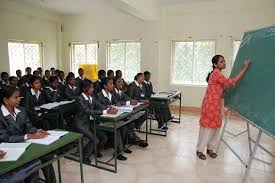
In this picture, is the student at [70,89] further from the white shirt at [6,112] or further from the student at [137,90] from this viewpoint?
the white shirt at [6,112]

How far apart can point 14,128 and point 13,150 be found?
55cm

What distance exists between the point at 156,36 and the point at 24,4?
3.86 m

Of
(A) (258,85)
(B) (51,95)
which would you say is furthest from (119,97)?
(A) (258,85)

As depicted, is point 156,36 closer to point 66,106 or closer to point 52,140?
point 66,106

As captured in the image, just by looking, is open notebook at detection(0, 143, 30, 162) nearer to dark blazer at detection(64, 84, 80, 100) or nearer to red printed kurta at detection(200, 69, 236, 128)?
red printed kurta at detection(200, 69, 236, 128)

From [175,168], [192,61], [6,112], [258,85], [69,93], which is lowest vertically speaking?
[175,168]

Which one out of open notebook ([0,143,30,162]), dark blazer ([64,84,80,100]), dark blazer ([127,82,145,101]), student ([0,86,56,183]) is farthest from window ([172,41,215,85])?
open notebook ([0,143,30,162])

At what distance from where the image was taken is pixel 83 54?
26.3ft

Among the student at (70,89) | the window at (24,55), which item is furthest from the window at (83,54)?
the student at (70,89)

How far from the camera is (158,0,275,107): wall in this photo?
5.56 m

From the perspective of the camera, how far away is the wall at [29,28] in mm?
6180

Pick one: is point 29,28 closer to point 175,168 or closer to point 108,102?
point 108,102

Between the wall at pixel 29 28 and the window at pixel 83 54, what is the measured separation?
1.62 feet

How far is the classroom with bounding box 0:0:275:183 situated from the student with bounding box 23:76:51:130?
0.06 ft
